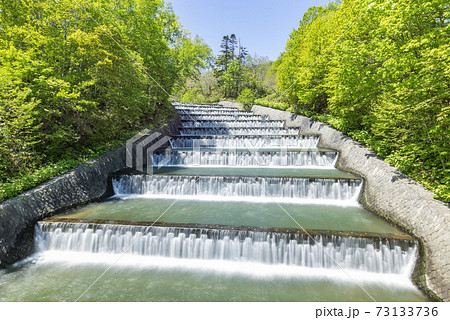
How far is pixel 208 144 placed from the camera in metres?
18.2

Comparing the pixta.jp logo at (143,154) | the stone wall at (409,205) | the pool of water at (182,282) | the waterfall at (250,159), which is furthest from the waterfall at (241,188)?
the pool of water at (182,282)

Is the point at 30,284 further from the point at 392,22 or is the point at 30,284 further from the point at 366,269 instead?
the point at 392,22

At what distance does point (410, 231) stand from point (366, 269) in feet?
6.63

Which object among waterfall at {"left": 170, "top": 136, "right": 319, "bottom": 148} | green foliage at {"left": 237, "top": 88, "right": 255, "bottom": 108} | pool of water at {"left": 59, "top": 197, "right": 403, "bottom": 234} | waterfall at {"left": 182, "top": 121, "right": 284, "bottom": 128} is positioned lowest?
pool of water at {"left": 59, "top": 197, "right": 403, "bottom": 234}

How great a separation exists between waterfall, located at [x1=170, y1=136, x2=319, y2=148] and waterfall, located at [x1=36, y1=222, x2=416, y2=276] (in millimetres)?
11578

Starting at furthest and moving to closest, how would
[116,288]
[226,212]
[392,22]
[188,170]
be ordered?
[188,170] → [226,212] → [392,22] → [116,288]

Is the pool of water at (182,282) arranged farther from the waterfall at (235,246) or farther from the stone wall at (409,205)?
the stone wall at (409,205)

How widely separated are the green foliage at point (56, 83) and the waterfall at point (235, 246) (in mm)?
3005

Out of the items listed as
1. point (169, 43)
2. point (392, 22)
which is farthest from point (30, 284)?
point (169, 43)

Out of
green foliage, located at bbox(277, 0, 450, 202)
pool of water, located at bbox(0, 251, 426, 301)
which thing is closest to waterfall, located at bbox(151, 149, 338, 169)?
green foliage, located at bbox(277, 0, 450, 202)

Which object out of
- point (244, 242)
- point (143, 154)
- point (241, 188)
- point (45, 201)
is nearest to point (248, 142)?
point (241, 188)

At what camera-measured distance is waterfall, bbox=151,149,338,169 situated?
1330 centimetres

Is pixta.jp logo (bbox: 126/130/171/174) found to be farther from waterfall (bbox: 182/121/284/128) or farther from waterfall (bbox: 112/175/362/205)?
waterfall (bbox: 182/121/284/128)

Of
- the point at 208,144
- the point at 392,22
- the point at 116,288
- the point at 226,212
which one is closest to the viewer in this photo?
the point at 116,288
